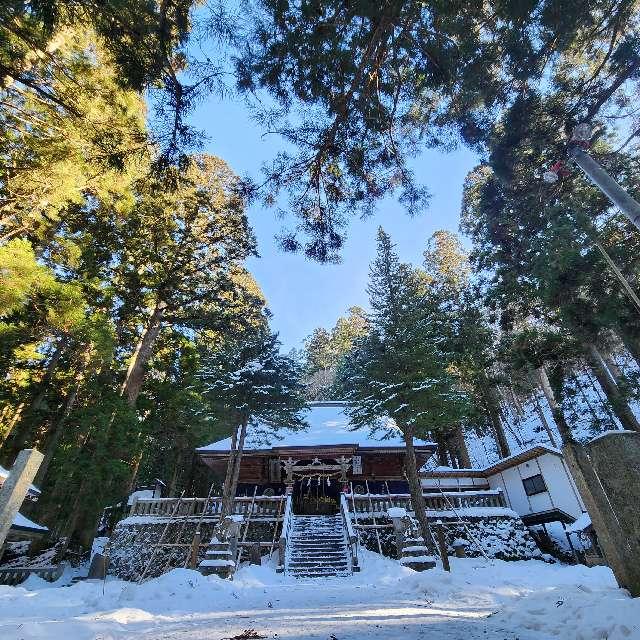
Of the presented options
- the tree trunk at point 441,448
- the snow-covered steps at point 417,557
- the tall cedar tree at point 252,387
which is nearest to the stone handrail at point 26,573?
the tall cedar tree at point 252,387

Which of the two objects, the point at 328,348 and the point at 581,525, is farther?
the point at 328,348

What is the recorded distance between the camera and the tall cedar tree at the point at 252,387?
14172 millimetres

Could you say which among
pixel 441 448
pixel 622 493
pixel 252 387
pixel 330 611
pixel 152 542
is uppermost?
pixel 441 448

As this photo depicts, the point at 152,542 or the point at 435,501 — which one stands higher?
the point at 435,501

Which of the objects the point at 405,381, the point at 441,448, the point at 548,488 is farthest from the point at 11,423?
the point at 441,448

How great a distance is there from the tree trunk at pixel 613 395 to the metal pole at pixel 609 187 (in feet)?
27.1

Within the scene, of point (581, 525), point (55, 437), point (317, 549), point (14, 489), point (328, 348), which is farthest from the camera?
point (328, 348)

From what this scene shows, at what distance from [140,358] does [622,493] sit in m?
18.2

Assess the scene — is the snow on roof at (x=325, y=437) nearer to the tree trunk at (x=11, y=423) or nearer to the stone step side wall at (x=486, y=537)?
the stone step side wall at (x=486, y=537)

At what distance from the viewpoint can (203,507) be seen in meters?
15.1

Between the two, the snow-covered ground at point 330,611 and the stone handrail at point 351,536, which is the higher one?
the stone handrail at point 351,536

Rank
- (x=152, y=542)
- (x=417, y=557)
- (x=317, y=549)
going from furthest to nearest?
1. (x=152, y=542)
2. (x=317, y=549)
3. (x=417, y=557)

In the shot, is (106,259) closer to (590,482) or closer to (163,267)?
(163,267)

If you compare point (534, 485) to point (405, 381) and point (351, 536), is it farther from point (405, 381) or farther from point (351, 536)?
point (351, 536)
